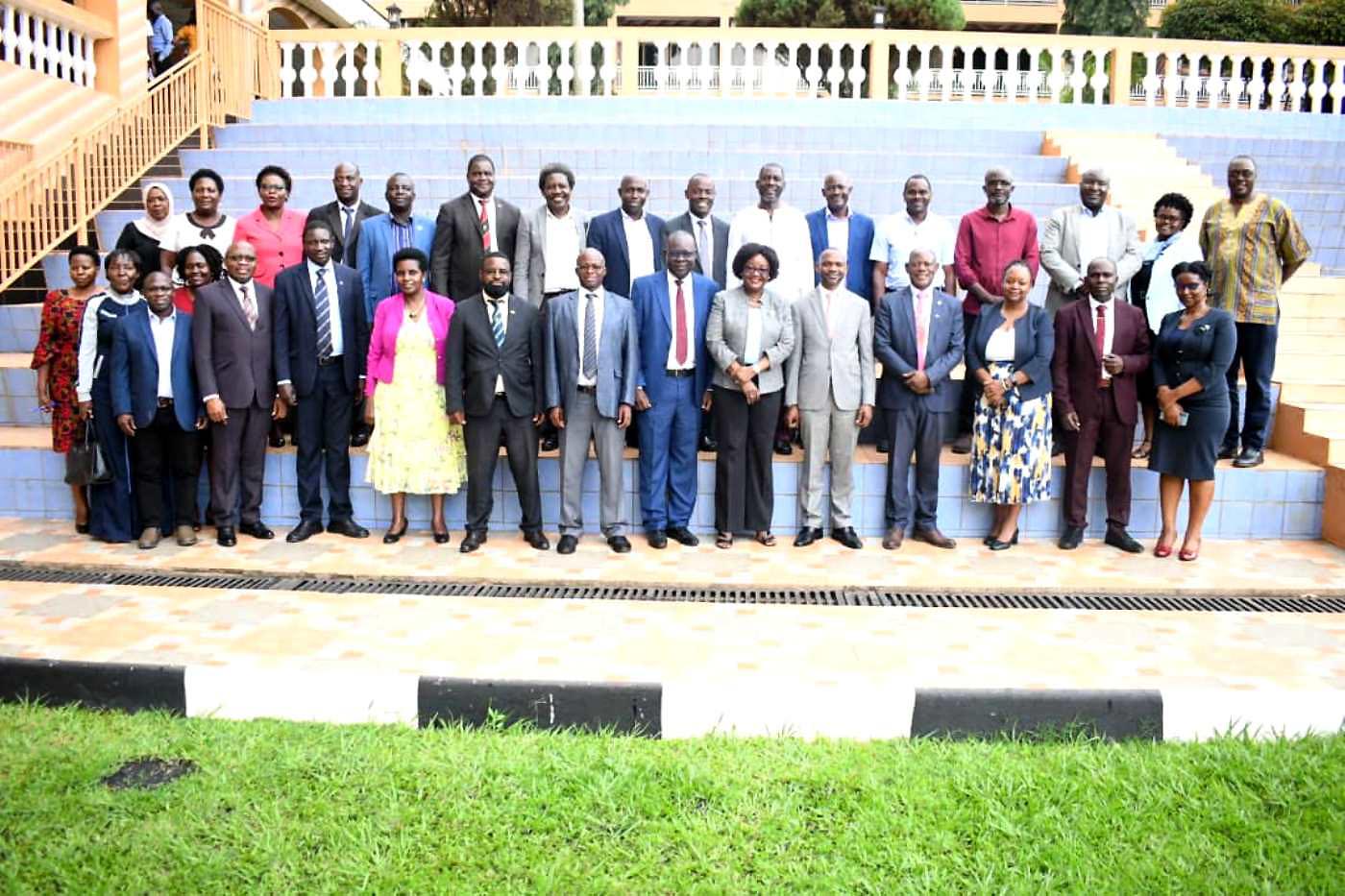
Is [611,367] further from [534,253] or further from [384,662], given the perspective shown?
[384,662]

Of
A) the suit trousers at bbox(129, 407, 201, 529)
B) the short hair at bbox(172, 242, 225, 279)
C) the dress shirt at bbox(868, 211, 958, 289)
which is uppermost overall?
the dress shirt at bbox(868, 211, 958, 289)

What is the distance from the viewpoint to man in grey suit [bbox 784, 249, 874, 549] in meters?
7.05

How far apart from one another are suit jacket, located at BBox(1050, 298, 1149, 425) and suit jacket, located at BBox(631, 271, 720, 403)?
2.14 meters

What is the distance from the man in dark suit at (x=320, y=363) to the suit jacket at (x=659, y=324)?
1741 millimetres

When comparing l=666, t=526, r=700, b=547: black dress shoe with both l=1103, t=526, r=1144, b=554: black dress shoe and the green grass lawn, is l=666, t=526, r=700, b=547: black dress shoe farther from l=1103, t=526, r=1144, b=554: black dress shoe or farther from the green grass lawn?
the green grass lawn

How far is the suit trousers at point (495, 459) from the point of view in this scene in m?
6.97

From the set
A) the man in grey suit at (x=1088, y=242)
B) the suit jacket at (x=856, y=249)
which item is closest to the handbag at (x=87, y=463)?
the suit jacket at (x=856, y=249)

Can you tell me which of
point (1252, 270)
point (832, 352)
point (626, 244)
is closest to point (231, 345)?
point (626, 244)

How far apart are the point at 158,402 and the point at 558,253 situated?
259cm

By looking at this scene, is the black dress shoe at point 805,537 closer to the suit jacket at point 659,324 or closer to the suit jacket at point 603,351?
the suit jacket at point 659,324

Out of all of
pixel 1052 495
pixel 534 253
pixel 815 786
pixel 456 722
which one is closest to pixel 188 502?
pixel 534 253

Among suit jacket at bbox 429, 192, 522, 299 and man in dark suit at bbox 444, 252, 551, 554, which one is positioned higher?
suit jacket at bbox 429, 192, 522, 299

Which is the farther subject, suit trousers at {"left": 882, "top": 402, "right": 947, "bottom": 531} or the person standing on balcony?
the person standing on balcony

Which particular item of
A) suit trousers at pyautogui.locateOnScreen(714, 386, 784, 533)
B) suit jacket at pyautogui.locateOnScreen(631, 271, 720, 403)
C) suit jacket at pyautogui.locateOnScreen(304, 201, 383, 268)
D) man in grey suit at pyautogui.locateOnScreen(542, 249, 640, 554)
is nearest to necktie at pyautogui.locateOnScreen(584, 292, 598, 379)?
man in grey suit at pyautogui.locateOnScreen(542, 249, 640, 554)
